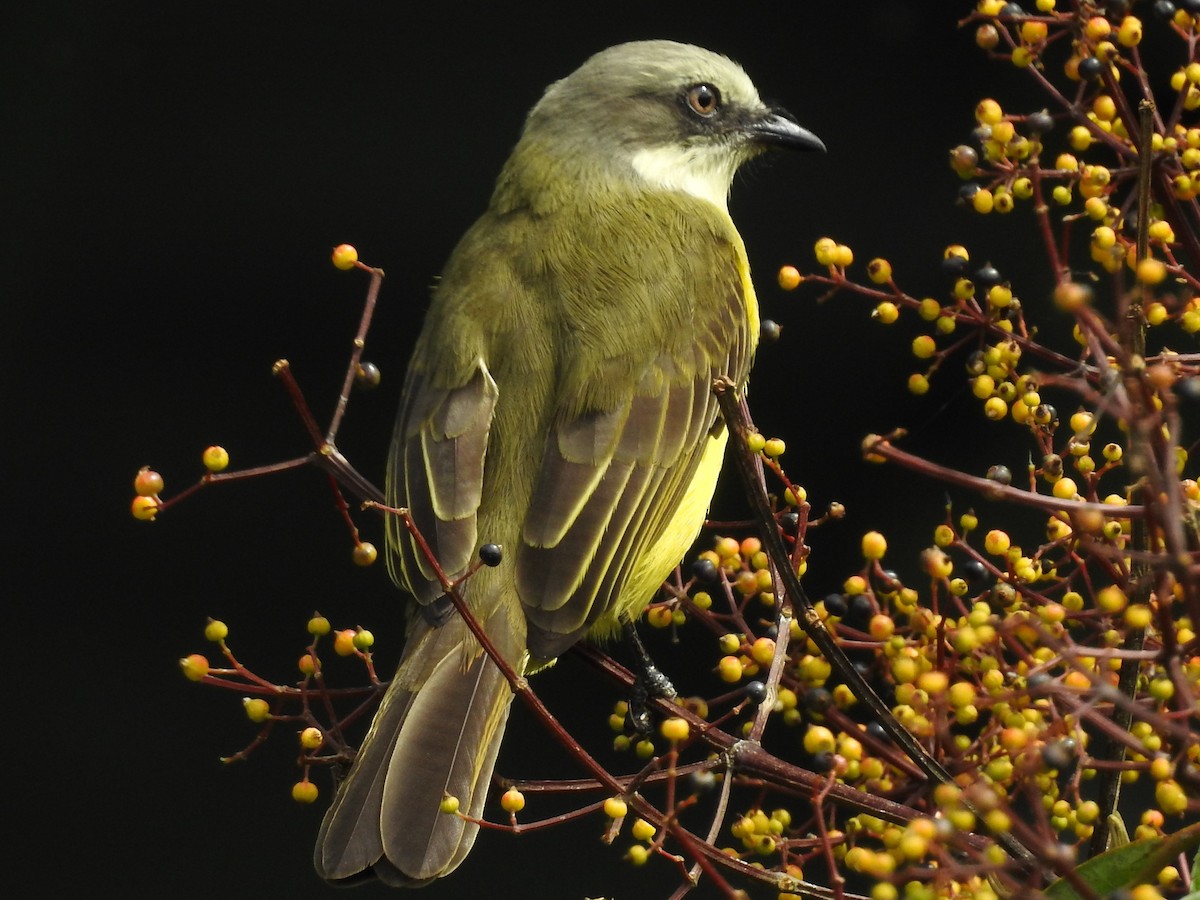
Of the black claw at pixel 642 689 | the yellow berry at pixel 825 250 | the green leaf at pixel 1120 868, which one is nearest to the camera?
the green leaf at pixel 1120 868

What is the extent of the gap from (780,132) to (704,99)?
161 mm

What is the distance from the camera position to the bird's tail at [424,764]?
4.96ft

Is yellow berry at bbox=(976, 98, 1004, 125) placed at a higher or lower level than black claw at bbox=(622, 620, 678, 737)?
higher

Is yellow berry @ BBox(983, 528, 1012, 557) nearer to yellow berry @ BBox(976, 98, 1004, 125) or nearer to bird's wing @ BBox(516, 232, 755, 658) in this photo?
yellow berry @ BBox(976, 98, 1004, 125)

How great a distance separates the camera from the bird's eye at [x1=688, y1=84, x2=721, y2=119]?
275 cm

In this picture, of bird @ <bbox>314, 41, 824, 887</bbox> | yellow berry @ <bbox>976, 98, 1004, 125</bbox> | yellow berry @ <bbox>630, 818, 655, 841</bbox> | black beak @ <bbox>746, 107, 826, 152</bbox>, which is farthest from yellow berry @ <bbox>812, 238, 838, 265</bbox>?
black beak @ <bbox>746, 107, 826, 152</bbox>

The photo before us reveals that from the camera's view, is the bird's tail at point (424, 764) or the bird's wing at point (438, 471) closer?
the bird's tail at point (424, 764)

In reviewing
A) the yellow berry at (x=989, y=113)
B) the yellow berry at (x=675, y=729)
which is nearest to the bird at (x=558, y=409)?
the yellow berry at (x=675, y=729)

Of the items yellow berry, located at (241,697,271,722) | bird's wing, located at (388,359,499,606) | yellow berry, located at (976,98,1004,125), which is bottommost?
bird's wing, located at (388,359,499,606)

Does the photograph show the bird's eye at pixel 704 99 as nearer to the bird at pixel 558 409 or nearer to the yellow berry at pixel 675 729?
the bird at pixel 558 409

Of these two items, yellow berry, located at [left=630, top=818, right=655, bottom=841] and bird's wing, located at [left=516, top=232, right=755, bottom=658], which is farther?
bird's wing, located at [left=516, top=232, right=755, bottom=658]

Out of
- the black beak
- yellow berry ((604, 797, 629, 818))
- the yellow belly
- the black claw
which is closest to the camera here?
yellow berry ((604, 797, 629, 818))

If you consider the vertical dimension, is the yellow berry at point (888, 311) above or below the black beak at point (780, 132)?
above

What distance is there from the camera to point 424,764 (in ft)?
5.52
